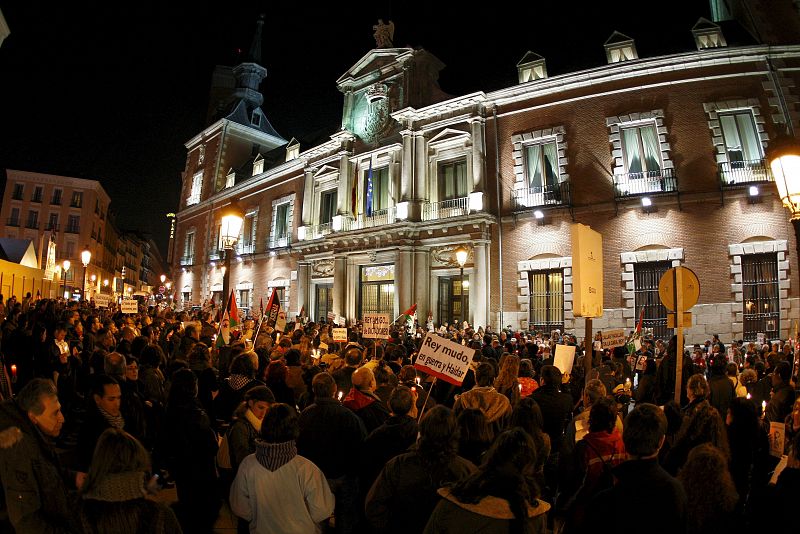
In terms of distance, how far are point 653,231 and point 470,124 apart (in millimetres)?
9211

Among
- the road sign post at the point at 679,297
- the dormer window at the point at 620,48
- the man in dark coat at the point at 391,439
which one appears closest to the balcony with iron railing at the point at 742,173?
the dormer window at the point at 620,48

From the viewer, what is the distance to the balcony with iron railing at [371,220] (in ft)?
82.9

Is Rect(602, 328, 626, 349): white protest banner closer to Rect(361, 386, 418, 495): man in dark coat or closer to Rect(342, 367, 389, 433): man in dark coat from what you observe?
Rect(342, 367, 389, 433): man in dark coat

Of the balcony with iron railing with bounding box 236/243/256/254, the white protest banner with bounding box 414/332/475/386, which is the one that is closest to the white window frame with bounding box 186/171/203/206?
the balcony with iron railing with bounding box 236/243/256/254

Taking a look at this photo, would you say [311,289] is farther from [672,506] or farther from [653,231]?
[672,506]

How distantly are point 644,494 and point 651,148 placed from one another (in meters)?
20.0

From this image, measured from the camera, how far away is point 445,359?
19.9 ft

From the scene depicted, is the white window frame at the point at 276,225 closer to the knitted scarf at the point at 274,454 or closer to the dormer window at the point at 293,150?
the dormer window at the point at 293,150

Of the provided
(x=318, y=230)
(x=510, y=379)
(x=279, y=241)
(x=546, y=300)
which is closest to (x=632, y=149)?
(x=546, y=300)

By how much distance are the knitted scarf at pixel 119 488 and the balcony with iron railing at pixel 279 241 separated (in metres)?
30.0

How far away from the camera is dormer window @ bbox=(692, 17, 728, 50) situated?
1967 centimetres

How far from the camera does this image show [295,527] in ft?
11.1

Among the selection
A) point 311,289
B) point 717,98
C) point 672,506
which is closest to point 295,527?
point 672,506

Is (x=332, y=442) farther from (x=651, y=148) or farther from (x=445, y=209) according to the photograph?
(x=445, y=209)
